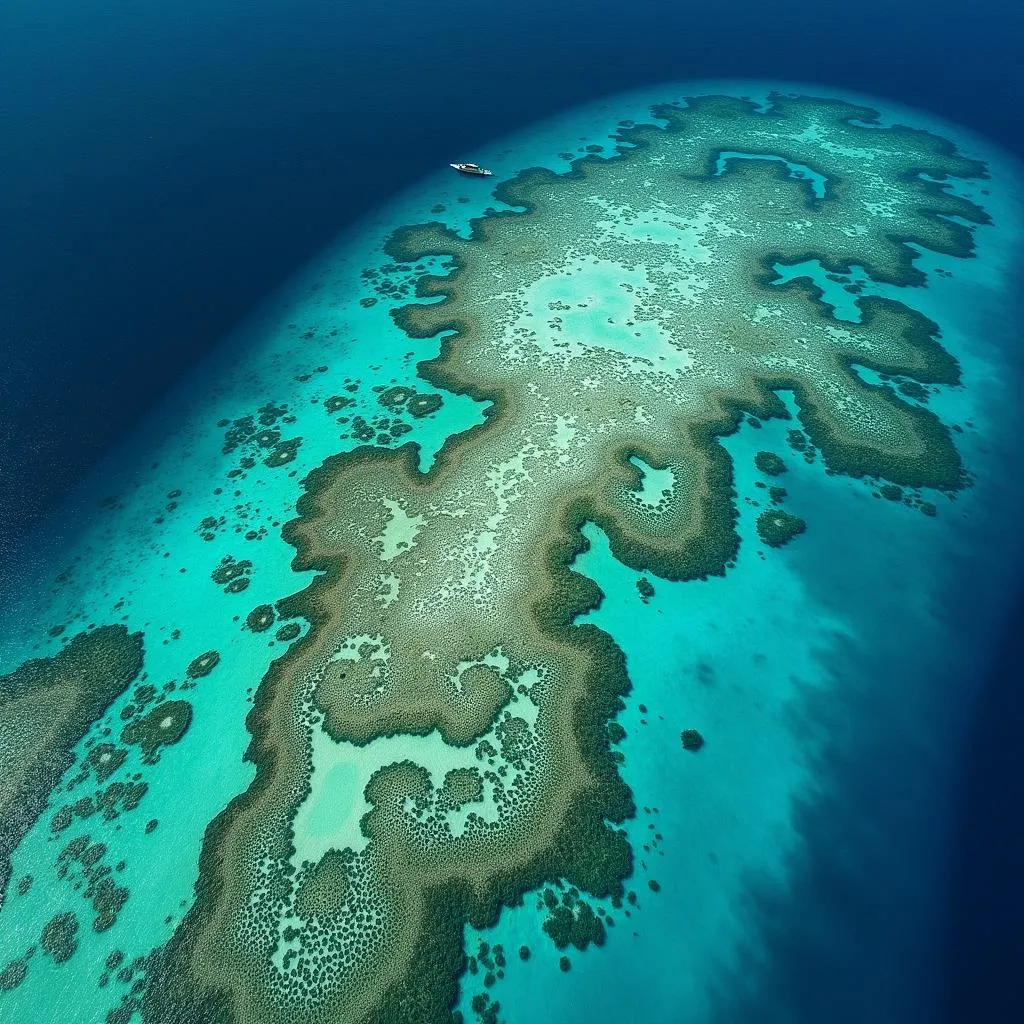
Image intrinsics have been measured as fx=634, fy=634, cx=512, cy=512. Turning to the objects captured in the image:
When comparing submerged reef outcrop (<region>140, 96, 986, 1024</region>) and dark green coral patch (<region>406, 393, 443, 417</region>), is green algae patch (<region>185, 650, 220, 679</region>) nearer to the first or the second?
submerged reef outcrop (<region>140, 96, 986, 1024</region>)

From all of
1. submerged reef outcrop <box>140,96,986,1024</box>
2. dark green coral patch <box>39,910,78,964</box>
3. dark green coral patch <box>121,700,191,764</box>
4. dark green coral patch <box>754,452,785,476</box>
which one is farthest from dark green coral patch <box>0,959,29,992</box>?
dark green coral patch <box>754,452,785,476</box>

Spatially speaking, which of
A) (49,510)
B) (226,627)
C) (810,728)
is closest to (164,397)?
(49,510)

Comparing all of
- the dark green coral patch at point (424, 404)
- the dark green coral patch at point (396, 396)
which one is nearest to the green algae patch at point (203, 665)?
the dark green coral patch at point (424, 404)

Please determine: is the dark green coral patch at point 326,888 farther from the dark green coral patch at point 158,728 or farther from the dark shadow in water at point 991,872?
the dark shadow in water at point 991,872

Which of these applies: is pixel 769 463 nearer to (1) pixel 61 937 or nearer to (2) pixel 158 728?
(2) pixel 158 728

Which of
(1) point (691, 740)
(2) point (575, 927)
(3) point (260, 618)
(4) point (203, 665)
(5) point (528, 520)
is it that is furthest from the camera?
(5) point (528, 520)

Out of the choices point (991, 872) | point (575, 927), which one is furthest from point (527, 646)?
point (991, 872)

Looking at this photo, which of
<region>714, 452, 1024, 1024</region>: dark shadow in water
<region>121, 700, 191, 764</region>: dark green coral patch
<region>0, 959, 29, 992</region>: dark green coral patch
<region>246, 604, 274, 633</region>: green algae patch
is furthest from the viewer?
<region>246, 604, 274, 633</region>: green algae patch
